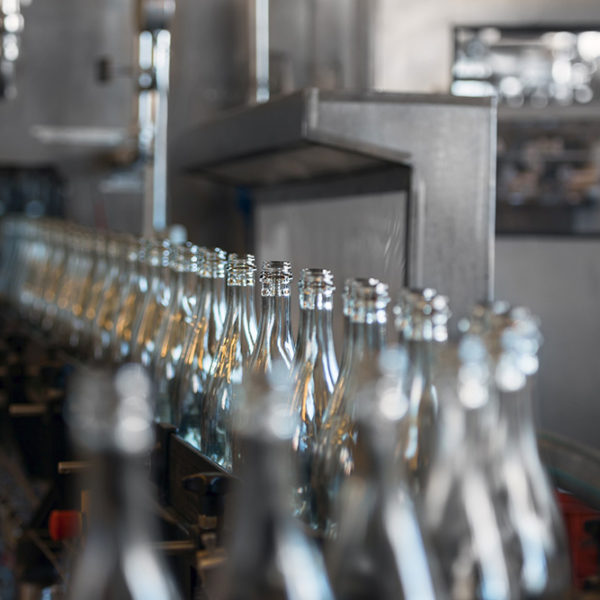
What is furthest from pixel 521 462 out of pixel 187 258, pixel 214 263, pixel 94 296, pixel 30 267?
pixel 30 267

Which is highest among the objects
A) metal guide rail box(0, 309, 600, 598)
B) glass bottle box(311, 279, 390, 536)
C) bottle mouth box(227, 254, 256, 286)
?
bottle mouth box(227, 254, 256, 286)

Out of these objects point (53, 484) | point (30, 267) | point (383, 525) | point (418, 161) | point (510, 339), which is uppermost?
point (418, 161)

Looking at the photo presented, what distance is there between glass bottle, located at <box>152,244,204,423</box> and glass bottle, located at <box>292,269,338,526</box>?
0.24 metres

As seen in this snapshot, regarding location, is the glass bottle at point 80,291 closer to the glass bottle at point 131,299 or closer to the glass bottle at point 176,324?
the glass bottle at point 131,299

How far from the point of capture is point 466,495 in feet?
1.73

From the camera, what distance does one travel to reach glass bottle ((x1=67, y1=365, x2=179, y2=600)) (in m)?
0.48

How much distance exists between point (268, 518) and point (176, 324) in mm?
556

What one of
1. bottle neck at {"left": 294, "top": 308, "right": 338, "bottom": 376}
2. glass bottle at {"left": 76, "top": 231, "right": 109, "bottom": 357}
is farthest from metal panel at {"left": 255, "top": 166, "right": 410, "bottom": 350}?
bottle neck at {"left": 294, "top": 308, "right": 338, "bottom": 376}

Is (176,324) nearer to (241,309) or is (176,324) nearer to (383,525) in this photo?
(241,309)

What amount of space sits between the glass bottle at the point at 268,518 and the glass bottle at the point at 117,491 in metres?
0.05

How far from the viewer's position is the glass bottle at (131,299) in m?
1.21

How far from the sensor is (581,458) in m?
1.08

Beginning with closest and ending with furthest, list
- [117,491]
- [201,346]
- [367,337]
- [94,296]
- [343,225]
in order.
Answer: [117,491] → [367,337] → [201,346] → [94,296] → [343,225]

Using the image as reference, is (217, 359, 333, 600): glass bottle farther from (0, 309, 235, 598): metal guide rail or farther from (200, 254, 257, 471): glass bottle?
(200, 254, 257, 471): glass bottle
